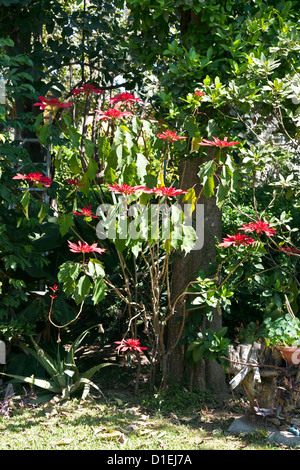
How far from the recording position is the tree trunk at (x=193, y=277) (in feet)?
15.0

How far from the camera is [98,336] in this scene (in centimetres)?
507

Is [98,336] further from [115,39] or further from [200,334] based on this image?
[115,39]

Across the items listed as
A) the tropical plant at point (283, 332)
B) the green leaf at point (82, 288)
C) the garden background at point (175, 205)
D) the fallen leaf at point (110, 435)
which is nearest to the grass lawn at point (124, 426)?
the fallen leaf at point (110, 435)

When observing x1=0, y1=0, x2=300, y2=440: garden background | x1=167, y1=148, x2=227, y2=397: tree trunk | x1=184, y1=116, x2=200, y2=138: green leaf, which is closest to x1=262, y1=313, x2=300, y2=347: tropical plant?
x1=0, y1=0, x2=300, y2=440: garden background

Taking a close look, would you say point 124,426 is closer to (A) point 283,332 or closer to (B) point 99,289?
(B) point 99,289

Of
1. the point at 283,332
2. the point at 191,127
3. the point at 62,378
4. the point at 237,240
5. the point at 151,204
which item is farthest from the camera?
the point at 62,378

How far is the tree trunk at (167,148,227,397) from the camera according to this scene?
15.0 ft

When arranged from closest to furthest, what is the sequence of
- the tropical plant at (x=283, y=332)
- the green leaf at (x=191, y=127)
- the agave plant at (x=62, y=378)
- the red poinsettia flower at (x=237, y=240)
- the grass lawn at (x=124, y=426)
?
the grass lawn at (x=124, y=426), the red poinsettia flower at (x=237, y=240), the tropical plant at (x=283, y=332), the green leaf at (x=191, y=127), the agave plant at (x=62, y=378)

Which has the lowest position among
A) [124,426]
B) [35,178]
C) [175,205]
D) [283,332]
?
[124,426]

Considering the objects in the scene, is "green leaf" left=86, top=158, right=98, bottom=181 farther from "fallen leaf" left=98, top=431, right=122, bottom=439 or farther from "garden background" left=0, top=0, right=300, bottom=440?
"fallen leaf" left=98, top=431, right=122, bottom=439

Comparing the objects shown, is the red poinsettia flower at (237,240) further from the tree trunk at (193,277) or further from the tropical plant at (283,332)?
the tree trunk at (193,277)

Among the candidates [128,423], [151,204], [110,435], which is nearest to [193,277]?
[151,204]

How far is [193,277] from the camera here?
4.59 meters

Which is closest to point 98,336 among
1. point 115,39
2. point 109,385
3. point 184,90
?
point 109,385
